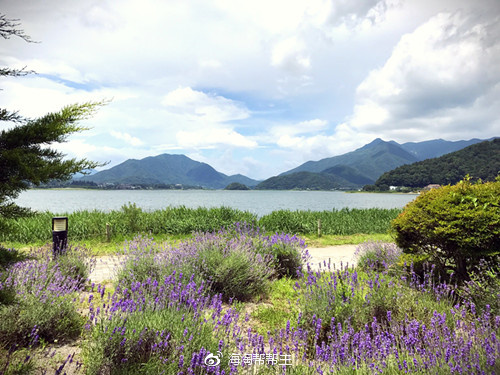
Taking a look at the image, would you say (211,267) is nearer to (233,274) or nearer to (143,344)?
(233,274)

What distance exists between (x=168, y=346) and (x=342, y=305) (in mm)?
2192

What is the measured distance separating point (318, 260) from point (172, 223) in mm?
6954

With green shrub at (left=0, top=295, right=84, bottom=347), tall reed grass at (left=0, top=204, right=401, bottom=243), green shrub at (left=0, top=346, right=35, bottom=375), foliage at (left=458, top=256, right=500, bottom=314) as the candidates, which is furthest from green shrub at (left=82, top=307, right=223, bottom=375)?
tall reed grass at (left=0, top=204, right=401, bottom=243)

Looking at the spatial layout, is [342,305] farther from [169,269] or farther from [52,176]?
[52,176]

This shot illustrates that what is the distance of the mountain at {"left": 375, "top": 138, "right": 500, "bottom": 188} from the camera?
2532 inches

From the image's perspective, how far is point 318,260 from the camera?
871 cm

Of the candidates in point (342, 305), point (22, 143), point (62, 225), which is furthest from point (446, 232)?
point (62, 225)

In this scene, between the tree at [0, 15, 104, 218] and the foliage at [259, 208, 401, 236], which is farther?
the foliage at [259, 208, 401, 236]

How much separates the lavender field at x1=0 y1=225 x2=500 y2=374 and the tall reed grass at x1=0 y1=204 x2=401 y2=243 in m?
6.41

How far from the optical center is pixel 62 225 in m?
6.63

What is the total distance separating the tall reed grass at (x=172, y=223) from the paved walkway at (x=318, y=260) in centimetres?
280

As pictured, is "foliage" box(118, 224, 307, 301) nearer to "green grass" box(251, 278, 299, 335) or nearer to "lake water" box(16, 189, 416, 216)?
"green grass" box(251, 278, 299, 335)

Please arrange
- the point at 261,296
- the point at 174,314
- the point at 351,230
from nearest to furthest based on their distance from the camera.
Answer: the point at 174,314
the point at 261,296
the point at 351,230

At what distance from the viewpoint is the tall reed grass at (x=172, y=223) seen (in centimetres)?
1161
